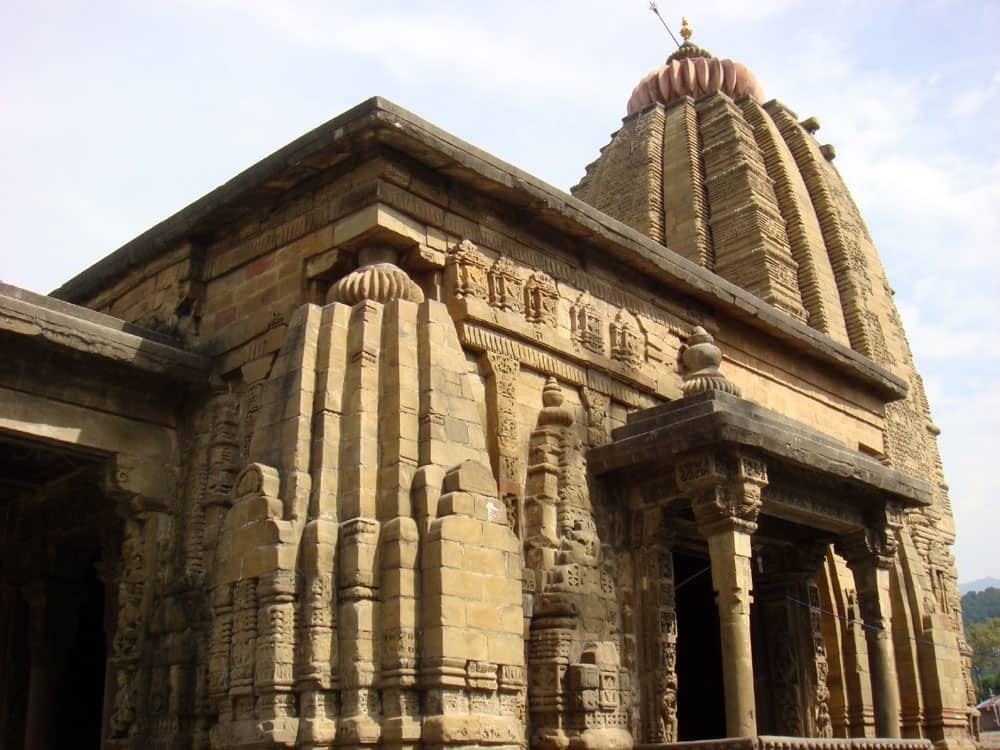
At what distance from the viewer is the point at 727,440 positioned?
9.11 meters

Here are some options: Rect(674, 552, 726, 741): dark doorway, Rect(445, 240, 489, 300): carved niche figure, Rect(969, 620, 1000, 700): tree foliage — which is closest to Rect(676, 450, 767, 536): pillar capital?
Rect(445, 240, 489, 300): carved niche figure

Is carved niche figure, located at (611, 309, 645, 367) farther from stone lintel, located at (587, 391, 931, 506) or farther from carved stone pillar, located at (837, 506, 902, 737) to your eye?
carved stone pillar, located at (837, 506, 902, 737)

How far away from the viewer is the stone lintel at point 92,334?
348 inches

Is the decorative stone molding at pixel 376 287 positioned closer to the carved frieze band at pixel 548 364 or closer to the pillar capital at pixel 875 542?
the carved frieze band at pixel 548 364

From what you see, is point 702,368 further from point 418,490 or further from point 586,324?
point 418,490

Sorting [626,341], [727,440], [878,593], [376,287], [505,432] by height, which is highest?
[626,341]

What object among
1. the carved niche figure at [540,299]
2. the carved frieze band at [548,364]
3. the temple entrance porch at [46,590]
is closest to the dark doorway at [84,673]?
the temple entrance porch at [46,590]

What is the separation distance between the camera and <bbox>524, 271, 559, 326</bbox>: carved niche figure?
10.2 m

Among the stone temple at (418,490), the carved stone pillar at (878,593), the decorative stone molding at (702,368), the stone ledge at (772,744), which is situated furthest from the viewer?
the carved stone pillar at (878,593)

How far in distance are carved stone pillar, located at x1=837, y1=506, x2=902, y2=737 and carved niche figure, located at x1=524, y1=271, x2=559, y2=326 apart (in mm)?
3815

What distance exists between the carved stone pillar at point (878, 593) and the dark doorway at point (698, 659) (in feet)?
7.58

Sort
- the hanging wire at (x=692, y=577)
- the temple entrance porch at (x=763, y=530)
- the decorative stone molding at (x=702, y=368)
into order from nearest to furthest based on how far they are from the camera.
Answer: the temple entrance porch at (x=763, y=530)
the decorative stone molding at (x=702, y=368)
the hanging wire at (x=692, y=577)

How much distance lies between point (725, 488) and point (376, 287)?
3.34 m

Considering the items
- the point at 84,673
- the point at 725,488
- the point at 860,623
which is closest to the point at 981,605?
the point at 860,623
